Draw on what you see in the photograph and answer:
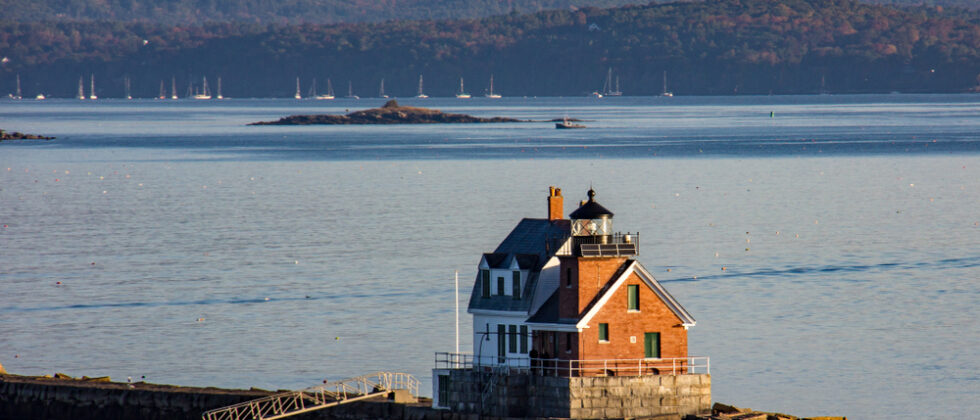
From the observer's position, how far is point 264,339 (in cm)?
→ 5847

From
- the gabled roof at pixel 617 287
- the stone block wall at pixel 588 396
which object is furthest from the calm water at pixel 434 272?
the gabled roof at pixel 617 287

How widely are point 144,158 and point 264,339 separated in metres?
143

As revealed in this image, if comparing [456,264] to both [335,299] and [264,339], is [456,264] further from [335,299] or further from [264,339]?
[264,339]

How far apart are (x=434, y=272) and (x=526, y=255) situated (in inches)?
1597

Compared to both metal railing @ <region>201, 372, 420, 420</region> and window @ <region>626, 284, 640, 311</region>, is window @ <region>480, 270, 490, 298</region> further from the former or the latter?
metal railing @ <region>201, 372, 420, 420</region>

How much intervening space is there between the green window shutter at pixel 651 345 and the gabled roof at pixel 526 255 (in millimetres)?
2788

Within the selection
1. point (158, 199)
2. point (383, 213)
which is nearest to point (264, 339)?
point (383, 213)

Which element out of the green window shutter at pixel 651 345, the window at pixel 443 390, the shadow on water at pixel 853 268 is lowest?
the window at pixel 443 390

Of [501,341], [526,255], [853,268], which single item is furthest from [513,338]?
[853,268]

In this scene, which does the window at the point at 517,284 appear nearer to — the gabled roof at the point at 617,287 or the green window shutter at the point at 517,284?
the green window shutter at the point at 517,284

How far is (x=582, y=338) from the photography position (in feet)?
113

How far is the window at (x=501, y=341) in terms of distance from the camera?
3603 cm

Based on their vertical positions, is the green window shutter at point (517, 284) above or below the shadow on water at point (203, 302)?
above

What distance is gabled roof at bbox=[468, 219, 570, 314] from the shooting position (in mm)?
36062
